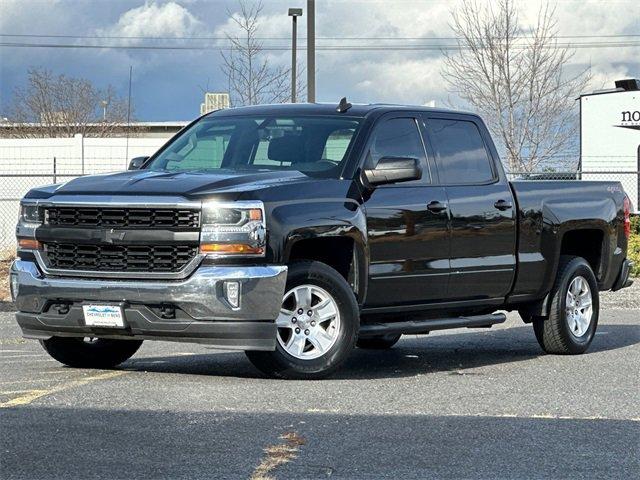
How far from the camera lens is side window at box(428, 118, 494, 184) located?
1074cm

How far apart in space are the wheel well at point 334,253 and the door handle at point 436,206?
91 cm

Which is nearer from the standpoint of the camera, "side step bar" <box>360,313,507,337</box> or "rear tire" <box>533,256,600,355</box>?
"side step bar" <box>360,313,507,337</box>

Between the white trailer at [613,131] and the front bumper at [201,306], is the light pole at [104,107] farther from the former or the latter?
the front bumper at [201,306]

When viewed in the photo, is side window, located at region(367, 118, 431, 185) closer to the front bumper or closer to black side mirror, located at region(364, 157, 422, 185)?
black side mirror, located at region(364, 157, 422, 185)

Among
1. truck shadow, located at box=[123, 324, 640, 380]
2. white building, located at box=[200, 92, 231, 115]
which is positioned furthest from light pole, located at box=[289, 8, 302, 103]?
truck shadow, located at box=[123, 324, 640, 380]

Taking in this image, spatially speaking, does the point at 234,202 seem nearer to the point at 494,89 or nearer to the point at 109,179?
the point at 109,179

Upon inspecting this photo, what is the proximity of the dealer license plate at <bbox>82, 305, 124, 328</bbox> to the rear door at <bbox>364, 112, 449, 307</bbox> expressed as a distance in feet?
6.32

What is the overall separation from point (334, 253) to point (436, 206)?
1.07 m

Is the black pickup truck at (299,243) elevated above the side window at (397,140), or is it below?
below

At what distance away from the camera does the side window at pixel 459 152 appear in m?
10.7

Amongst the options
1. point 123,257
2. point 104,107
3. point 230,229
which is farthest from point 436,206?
point 104,107

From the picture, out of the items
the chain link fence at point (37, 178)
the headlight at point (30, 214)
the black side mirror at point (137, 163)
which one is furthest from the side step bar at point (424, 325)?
the chain link fence at point (37, 178)

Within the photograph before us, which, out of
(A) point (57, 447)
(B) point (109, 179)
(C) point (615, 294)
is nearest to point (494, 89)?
(C) point (615, 294)

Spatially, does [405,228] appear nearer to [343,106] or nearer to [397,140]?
[397,140]
